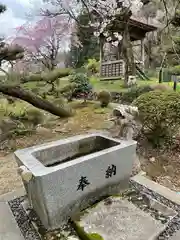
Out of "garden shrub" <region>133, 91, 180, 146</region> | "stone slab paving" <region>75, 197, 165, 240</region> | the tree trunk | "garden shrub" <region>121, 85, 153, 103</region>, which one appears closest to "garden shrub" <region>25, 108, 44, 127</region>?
Answer: the tree trunk

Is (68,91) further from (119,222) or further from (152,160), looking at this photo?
(119,222)

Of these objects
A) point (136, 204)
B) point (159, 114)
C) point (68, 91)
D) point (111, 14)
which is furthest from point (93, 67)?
point (136, 204)

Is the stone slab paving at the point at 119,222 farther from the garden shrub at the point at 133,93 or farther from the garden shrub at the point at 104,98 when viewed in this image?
the garden shrub at the point at 133,93

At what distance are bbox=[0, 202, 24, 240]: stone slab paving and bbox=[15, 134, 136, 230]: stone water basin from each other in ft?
0.72

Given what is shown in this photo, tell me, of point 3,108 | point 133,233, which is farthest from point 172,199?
point 3,108

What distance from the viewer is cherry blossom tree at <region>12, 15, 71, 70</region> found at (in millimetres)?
11695

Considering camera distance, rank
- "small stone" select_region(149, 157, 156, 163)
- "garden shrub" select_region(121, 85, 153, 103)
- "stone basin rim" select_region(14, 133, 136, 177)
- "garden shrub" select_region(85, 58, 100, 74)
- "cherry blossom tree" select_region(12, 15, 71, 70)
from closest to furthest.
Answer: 1. "stone basin rim" select_region(14, 133, 136, 177)
2. "small stone" select_region(149, 157, 156, 163)
3. "garden shrub" select_region(121, 85, 153, 103)
4. "cherry blossom tree" select_region(12, 15, 71, 70)
5. "garden shrub" select_region(85, 58, 100, 74)

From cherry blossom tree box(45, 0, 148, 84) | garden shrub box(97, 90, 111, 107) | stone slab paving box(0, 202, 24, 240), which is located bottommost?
stone slab paving box(0, 202, 24, 240)

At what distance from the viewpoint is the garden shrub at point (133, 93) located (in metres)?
6.48

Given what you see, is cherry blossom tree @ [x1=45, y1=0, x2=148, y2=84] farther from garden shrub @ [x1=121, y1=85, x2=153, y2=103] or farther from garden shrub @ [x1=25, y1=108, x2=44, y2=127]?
garden shrub @ [x1=25, y1=108, x2=44, y2=127]

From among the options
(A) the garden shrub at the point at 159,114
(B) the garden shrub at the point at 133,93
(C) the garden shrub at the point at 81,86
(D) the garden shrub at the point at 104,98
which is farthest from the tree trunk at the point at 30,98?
(C) the garden shrub at the point at 81,86

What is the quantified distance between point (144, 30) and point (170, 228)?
11.2m

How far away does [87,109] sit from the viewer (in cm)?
633

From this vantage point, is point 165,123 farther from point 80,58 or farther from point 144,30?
point 80,58
